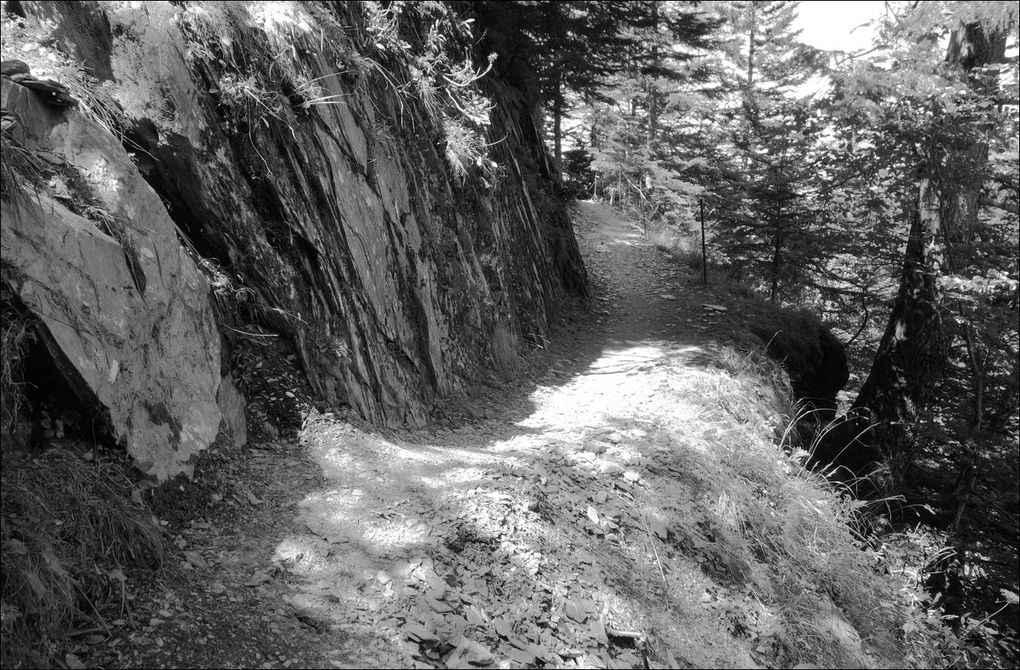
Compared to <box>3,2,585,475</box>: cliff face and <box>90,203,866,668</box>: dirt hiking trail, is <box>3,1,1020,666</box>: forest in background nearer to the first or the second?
<box>3,2,585,475</box>: cliff face

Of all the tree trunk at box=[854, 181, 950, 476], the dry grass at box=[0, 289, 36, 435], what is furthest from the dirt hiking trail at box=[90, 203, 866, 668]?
the tree trunk at box=[854, 181, 950, 476]

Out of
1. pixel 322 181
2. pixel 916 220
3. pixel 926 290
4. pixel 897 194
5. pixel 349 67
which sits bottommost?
pixel 926 290

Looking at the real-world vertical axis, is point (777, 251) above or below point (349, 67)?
below

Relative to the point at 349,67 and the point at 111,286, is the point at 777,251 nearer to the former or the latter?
the point at 349,67

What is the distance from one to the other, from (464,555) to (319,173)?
143 inches

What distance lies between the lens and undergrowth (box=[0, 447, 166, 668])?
90.2 inches

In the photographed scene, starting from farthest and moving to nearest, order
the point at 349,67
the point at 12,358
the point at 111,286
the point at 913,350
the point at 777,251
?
the point at 777,251
the point at 913,350
the point at 349,67
the point at 111,286
the point at 12,358

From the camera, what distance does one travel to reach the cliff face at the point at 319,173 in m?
4.18

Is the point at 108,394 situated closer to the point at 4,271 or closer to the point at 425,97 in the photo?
the point at 4,271

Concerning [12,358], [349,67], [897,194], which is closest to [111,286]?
[12,358]

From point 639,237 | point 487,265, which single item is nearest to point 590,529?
point 487,265

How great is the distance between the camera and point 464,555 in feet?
12.0

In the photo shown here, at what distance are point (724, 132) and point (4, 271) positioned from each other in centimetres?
2244

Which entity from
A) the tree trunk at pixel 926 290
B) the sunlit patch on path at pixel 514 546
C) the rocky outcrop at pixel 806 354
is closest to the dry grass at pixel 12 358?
the sunlit patch on path at pixel 514 546
